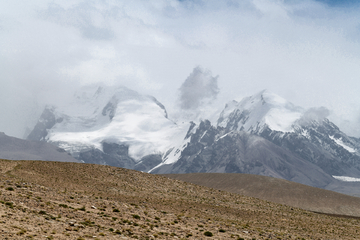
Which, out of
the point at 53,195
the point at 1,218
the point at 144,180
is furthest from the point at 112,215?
the point at 144,180

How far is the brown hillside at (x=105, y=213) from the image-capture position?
3143cm

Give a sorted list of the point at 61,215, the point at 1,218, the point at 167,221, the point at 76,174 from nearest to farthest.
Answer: the point at 1,218
the point at 61,215
the point at 167,221
the point at 76,174

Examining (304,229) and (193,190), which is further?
(193,190)

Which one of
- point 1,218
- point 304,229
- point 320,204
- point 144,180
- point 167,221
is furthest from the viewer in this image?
point 320,204

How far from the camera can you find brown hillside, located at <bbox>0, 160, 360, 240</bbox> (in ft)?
103

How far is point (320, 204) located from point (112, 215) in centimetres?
14884

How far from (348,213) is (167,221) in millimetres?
133350

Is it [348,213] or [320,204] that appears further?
[320,204]

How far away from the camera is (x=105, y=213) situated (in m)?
41.2

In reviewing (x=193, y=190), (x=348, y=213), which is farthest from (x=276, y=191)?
(x=193, y=190)

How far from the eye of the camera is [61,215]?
117 ft

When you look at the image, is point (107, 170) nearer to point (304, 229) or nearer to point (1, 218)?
point (304, 229)

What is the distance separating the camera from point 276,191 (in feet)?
655

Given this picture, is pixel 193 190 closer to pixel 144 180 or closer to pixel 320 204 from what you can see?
pixel 144 180
